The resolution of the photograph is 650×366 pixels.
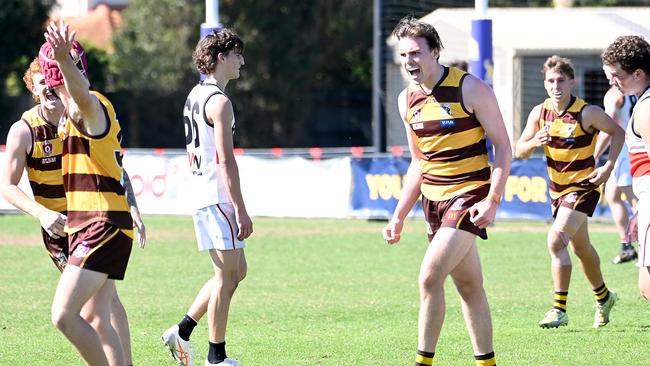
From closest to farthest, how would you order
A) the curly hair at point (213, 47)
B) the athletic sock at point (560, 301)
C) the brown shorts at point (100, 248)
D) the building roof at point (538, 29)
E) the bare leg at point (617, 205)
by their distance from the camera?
the brown shorts at point (100, 248) < the curly hair at point (213, 47) < the athletic sock at point (560, 301) < the bare leg at point (617, 205) < the building roof at point (538, 29)

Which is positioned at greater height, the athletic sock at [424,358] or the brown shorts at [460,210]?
the brown shorts at [460,210]

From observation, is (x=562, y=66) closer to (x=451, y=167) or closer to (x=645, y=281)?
(x=645, y=281)

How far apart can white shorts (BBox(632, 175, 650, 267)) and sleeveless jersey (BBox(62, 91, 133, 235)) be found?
10.2 feet

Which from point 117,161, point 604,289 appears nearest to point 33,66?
point 117,161

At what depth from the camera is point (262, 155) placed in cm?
2148

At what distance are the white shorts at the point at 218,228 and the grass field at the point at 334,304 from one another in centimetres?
96

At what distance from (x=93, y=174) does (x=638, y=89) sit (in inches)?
132

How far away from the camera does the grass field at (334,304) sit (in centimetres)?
864

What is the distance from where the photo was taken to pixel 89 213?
6.49 metres

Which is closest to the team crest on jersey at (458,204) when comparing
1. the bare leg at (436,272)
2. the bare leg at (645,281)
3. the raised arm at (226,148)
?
the bare leg at (436,272)

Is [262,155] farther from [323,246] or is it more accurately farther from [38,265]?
[38,265]

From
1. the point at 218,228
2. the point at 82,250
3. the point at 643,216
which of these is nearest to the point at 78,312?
the point at 82,250

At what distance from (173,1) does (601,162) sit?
74.9 feet

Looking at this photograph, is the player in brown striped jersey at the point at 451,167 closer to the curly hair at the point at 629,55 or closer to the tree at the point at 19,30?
the curly hair at the point at 629,55
